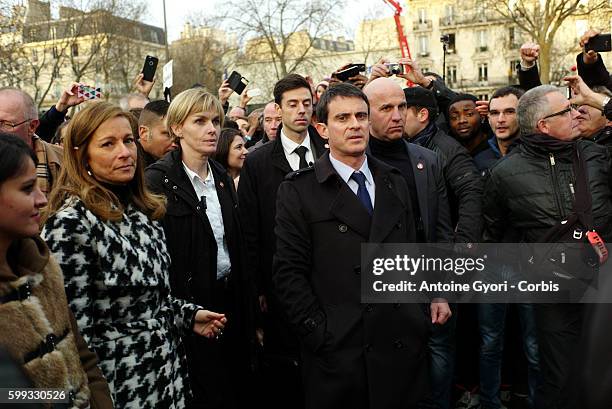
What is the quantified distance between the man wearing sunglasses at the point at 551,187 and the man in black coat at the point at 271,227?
1621mm

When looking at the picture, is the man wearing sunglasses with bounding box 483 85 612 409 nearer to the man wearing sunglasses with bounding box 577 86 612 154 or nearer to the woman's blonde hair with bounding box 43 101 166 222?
the man wearing sunglasses with bounding box 577 86 612 154

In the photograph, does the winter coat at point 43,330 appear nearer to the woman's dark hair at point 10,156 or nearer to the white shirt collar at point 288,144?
the woman's dark hair at point 10,156

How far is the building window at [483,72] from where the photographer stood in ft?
243

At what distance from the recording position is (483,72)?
245 ft

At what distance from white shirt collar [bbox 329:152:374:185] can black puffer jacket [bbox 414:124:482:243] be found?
1.28 meters

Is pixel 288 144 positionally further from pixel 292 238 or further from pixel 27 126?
pixel 27 126

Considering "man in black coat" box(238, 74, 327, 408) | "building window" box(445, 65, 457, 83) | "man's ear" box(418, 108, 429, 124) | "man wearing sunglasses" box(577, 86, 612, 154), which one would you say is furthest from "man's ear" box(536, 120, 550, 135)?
"building window" box(445, 65, 457, 83)

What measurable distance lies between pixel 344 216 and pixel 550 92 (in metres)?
2.03

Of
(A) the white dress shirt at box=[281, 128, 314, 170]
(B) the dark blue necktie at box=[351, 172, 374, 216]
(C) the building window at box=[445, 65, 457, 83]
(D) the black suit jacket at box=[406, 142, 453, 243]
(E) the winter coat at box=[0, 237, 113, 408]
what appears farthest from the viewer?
(C) the building window at box=[445, 65, 457, 83]

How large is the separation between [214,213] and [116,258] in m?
1.49

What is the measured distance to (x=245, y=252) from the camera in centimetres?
459

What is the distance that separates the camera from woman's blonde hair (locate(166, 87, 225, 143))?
182 inches

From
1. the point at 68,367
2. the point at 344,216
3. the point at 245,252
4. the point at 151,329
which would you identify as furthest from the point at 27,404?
the point at 245,252

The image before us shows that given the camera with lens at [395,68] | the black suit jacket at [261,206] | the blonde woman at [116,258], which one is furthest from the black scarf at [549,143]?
the blonde woman at [116,258]
